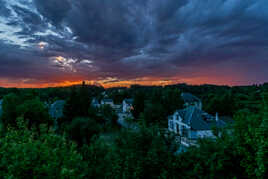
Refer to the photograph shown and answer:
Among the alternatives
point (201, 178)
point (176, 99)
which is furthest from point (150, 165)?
point (176, 99)

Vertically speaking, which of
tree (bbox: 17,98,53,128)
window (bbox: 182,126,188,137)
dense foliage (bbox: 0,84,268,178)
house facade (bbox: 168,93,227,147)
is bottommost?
window (bbox: 182,126,188,137)

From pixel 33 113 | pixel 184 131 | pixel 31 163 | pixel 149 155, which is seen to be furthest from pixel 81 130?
pixel 184 131

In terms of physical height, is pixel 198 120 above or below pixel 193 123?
above

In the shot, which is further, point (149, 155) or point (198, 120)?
point (198, 120)

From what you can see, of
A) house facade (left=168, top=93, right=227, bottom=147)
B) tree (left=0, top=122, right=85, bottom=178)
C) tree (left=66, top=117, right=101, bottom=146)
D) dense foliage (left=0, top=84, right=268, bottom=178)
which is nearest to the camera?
tree (left=0, top=122, right=85, bottom=178)

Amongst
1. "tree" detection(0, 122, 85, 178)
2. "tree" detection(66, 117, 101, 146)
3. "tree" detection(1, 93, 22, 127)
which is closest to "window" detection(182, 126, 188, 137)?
"tree" detection(66, 117, 101, 146)

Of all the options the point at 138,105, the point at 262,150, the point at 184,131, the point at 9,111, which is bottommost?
the point at 184,131

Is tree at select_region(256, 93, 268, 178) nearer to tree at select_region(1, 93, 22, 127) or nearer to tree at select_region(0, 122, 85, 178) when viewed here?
tree at select_region(0, 122, 85, 178)

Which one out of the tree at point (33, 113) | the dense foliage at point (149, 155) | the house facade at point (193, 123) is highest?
the dense foliage at point (149, 155)

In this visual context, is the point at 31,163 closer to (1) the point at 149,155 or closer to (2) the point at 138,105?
(1) the point at 149,155

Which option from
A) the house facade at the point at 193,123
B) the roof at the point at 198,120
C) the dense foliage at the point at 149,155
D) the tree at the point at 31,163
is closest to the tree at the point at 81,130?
the dense foliage at the point at 149,155

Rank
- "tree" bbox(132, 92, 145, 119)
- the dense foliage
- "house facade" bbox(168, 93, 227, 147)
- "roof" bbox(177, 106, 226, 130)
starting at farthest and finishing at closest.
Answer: "tree" bbox(132, 92, 145, 119), "roof" bbox(177, 106, 226, 130), "house facade" bbox(168, 93, 227, 147), the dense foliage

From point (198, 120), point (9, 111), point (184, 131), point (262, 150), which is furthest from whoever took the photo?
point (184, 131)

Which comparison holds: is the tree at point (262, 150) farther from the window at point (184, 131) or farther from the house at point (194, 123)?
the window at point (184, 131)
